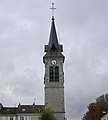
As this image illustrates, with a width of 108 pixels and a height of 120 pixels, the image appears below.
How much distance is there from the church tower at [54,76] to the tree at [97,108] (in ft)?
24.8

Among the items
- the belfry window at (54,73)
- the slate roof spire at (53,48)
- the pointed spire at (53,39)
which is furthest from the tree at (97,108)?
the pointed spire at (53,39)

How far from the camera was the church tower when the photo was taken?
300ft

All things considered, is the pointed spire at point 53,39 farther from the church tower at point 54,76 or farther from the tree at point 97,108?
the tree at point 97,108

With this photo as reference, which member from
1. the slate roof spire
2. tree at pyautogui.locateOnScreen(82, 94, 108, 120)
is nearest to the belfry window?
the slate roof spire

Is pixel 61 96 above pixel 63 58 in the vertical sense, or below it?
below

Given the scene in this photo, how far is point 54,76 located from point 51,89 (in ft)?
12.1

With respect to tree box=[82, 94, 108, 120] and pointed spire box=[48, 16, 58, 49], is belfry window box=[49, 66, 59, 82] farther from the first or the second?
tree box=[82, 94, 108, 120]

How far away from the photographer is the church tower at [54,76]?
9139 centimetres

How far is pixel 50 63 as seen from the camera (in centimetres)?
9512

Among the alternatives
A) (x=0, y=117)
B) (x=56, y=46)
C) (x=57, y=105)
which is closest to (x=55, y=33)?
(x=56, y=46)

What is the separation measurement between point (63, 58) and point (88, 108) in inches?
617

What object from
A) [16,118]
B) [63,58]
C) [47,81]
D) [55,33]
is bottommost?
[16,118]

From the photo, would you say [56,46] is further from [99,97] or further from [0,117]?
[0,117]

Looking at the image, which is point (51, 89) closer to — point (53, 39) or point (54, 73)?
point (54, 73)
